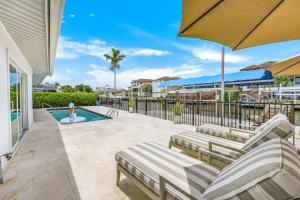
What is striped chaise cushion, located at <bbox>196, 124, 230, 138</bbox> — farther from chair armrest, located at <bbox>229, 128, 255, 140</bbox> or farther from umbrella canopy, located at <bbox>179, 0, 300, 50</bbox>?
umbrella canopy, located at <bbox>179, 0, 300, 50</bbox>

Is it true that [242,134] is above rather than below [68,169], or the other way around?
above

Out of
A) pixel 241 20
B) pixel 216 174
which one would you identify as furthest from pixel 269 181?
pixel 241 20

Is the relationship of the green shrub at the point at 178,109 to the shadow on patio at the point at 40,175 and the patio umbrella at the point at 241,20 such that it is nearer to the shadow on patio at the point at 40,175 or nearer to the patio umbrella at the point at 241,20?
the shadow on patio at the point at 40,175

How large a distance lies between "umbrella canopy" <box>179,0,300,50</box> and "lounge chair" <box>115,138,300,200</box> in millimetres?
1511

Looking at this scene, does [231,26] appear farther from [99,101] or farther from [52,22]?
[99,101]

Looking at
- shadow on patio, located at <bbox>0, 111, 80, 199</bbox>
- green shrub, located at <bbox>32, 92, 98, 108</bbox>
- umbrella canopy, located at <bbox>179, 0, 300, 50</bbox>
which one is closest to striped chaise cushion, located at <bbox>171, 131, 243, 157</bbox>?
umbrella canopy, located at <bbox>179, 0, 300, 50</bbox>

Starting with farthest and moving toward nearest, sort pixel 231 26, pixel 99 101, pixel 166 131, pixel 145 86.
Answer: pixel 145 86 → pixel 99 101 → pixel 166 131 → pixel 231 26

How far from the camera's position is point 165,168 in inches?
75.1

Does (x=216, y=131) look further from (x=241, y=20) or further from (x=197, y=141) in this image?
(x=241, y=20)

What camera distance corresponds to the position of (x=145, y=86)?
41156 millimetres

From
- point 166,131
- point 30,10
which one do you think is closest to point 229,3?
point 30,10

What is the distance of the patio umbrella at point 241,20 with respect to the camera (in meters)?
1.80

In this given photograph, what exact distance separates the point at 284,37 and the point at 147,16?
14.1 m

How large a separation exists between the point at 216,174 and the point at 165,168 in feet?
1.89
